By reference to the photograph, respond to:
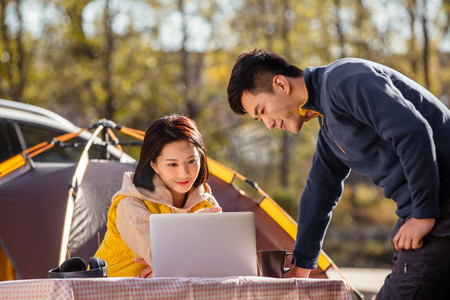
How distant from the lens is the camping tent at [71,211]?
317cm

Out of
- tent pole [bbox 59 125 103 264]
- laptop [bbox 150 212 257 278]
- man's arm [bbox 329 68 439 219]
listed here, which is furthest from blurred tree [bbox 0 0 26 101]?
man's arm [bbox 329 68 439 219]

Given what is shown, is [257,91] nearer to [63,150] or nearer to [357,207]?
[63,150]

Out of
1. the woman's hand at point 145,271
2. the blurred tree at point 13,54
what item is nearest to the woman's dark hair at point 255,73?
the woman's hand at point 145,271

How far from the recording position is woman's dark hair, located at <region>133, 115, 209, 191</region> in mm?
2432

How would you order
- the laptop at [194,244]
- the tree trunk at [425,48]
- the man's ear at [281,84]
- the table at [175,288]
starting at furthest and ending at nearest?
the tree trunk at [425,48], the man's ear at [281,84], the laptop at [194,244], the table at [175,288]

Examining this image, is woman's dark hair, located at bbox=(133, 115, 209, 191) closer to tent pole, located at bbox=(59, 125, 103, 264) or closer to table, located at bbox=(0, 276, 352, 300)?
tent pole, located at bbox=(59, 125, 103, 264)

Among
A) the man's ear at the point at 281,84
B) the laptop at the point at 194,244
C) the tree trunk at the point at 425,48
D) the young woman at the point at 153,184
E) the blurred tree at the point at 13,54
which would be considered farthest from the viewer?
the blurred tree at the point at 13,54

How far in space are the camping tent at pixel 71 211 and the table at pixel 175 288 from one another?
4.78 ft

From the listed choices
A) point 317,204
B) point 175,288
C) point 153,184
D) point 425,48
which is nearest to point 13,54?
point 425,48

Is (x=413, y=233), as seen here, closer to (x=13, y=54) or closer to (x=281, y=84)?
(x=281, y=84)

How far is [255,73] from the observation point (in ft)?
6.44

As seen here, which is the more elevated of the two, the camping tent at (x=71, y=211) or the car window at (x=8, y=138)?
the car window at (x=8, y=138)

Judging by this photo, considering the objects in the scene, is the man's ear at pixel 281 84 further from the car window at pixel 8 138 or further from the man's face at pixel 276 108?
the car window at pixel 8 138

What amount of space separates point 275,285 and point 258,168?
1116 cm
